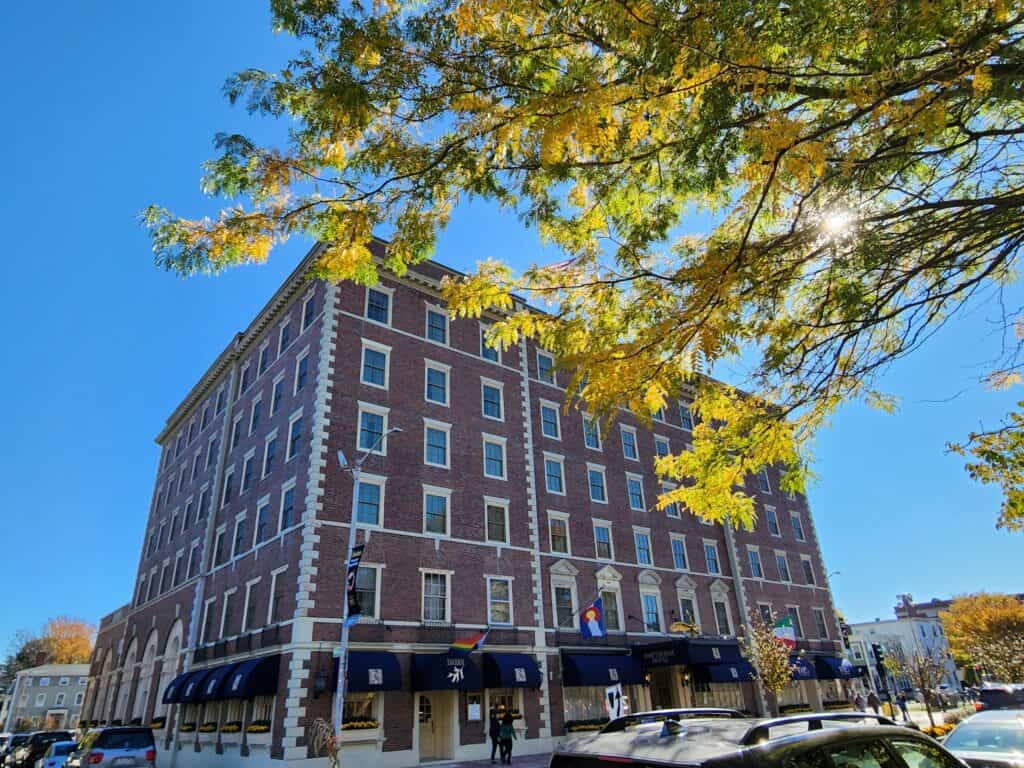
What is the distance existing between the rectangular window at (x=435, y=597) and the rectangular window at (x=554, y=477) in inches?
319

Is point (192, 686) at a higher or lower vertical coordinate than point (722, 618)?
lower

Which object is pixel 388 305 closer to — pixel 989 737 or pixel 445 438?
pixel 445 438

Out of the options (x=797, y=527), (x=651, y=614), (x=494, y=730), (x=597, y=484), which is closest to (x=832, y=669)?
(x=797, y=527)

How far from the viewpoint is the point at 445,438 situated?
90.2 ft

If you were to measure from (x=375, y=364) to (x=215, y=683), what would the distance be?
1351 centimetres

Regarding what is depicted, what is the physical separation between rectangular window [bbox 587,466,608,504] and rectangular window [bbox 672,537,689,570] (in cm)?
578

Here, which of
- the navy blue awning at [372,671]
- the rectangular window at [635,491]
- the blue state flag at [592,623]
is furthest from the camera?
the rectangular window at [635,491]

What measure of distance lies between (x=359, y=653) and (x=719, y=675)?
1836 centimetres

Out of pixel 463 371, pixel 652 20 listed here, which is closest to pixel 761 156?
pixel 652 20

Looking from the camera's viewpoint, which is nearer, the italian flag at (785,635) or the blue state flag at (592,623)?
the blue state flag at (592,623)


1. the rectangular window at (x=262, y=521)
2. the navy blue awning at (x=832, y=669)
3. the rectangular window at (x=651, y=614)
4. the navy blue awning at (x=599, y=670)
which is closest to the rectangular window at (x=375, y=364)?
the rectangular window at (x=262, y=521)

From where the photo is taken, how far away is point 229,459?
33.4 m

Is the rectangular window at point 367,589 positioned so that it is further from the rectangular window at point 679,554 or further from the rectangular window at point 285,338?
the rectangular window at point 679,554

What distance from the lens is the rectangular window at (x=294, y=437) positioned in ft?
83.5
